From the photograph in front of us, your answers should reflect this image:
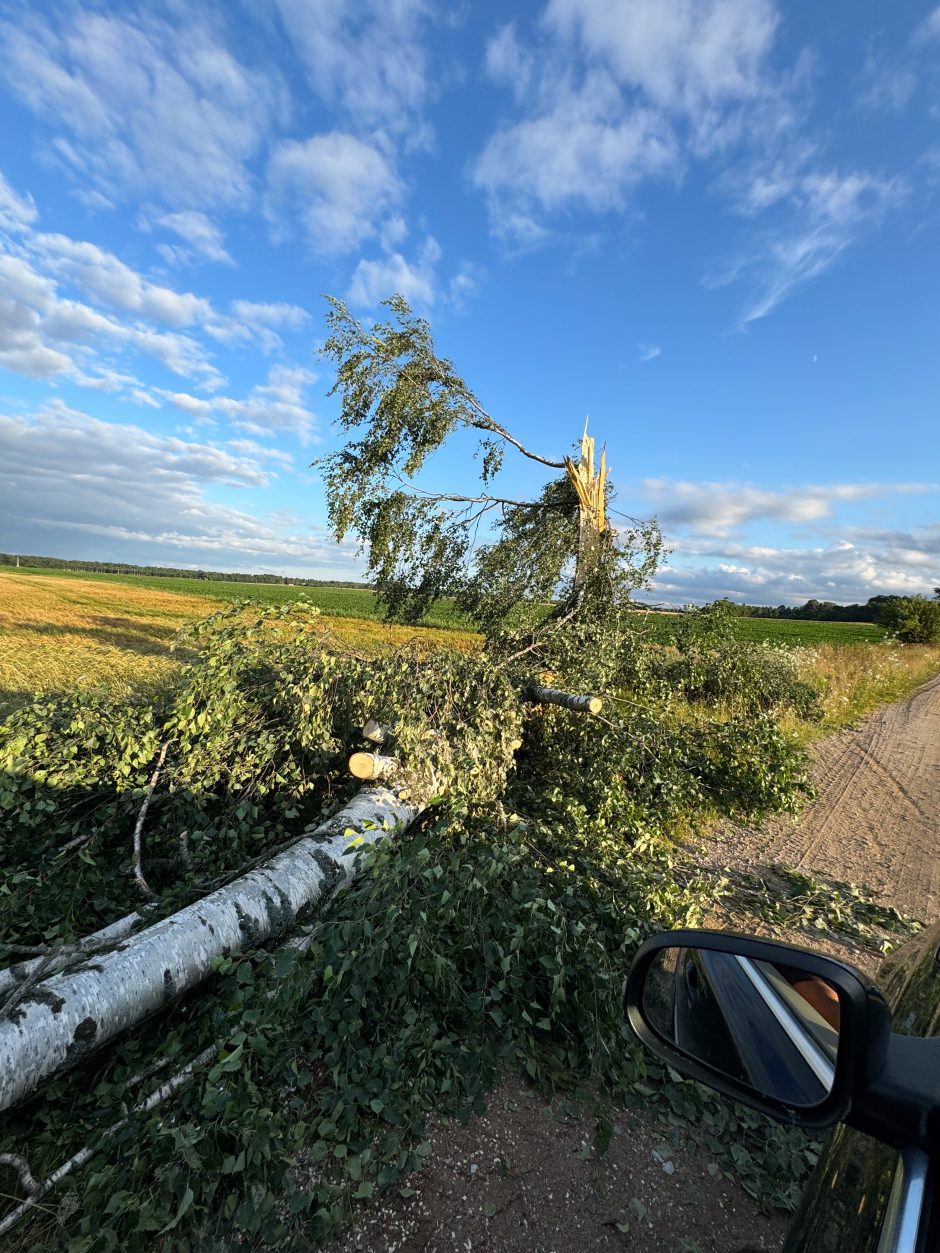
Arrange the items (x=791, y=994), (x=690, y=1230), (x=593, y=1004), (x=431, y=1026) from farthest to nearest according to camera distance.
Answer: (x=593, y=1004), (x=431, y=1026), (x=690, y=1230), (x=791, y=994)

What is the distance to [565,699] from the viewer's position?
6.88m

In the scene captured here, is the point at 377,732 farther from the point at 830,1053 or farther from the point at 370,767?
the point at 830,1053

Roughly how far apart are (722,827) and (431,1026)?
4677 millimetres

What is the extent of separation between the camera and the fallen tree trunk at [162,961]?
243 cm

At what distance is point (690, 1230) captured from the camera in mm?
2133

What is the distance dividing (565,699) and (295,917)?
4122mm

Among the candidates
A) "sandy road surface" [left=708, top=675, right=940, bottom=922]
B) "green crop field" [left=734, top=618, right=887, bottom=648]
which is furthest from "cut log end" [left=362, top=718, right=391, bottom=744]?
"green crop field" [left=734, top=618, right=887, bottom=648]

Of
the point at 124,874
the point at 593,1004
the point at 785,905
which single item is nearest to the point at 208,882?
the point at 124,874

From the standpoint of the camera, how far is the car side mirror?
102cm

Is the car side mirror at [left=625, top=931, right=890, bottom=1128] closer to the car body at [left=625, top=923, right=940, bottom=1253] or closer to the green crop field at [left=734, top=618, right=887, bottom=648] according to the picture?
the car body at [left=625, top=923, right=940, bottom=1253]

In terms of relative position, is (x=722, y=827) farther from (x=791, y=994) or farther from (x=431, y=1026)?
(x=791, y=994)

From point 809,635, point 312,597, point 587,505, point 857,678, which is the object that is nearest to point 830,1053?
point 587,505

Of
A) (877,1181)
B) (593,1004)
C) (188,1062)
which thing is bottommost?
(188,1062)

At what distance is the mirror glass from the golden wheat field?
470 centimetres
